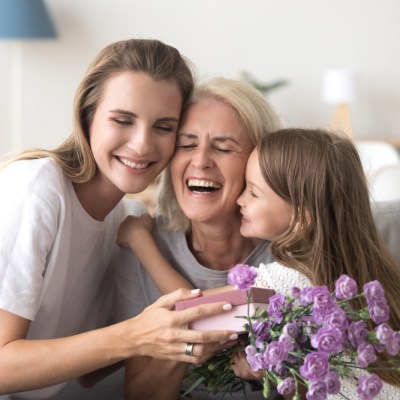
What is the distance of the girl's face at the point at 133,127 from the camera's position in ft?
6.59

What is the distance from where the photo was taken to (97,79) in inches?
81.9

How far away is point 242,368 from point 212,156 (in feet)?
2.19

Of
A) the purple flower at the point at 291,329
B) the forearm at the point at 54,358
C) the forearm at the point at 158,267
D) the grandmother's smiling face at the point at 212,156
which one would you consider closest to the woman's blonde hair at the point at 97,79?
the grandmother's smiling face at the point at 212,156

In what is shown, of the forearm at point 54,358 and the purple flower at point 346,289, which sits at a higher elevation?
the purple flower at point 346,289

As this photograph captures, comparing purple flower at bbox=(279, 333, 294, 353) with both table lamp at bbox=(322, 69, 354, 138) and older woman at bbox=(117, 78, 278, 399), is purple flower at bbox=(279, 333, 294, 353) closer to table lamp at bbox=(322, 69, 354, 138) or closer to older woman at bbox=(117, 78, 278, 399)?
older woman at bbox=(117, 78, 278, 399)

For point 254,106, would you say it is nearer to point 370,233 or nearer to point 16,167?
point 370,233

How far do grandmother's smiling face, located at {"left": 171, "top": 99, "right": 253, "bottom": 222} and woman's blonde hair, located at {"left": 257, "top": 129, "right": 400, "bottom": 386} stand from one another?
0.14 metres

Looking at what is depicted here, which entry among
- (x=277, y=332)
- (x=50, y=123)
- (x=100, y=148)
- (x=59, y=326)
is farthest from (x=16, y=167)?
(x=50, y=123)

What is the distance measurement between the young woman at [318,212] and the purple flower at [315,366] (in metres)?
0.47

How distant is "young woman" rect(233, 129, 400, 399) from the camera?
1870 millimetres

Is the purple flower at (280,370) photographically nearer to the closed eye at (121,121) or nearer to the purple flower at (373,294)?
the purple flower at (373,294)

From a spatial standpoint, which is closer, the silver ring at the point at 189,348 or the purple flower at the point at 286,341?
the purple flower at the point at 286,341

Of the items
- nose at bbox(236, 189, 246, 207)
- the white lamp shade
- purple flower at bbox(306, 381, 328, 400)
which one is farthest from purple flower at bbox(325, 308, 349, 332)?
the white lamp shade

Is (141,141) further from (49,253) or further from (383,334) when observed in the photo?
(383,334)
